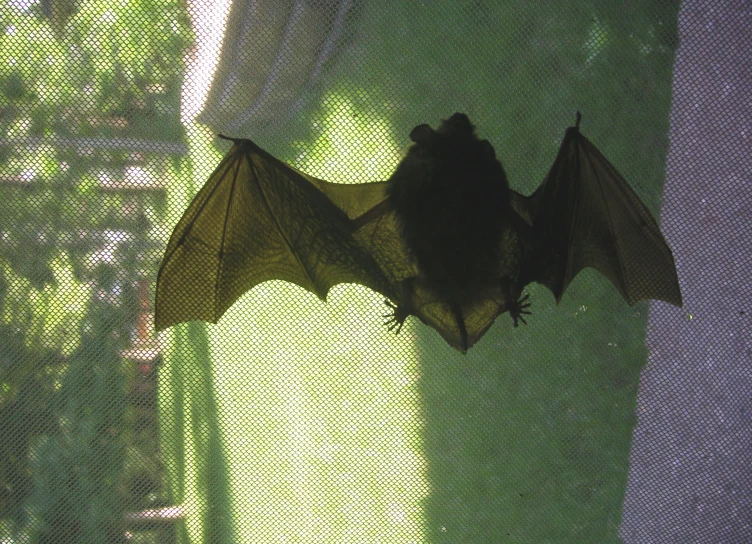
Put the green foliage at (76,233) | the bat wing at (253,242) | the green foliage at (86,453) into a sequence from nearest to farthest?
1. the green foliage at (76,233)
2. the bat wing at (253,242)
3. the green foliage at (86,453)

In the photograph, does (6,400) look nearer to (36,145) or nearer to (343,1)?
(36,145)

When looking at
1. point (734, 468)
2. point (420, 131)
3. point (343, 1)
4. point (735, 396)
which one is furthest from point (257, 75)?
point (734, 468)

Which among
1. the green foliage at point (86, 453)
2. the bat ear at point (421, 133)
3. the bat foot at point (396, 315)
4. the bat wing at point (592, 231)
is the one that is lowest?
the green foliage at point (86, 453)

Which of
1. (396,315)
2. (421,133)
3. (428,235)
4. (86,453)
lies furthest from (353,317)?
(86,453)

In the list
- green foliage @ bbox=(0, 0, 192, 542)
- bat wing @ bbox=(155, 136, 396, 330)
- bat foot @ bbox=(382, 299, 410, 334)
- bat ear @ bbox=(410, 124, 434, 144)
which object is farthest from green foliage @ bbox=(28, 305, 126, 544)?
bat ear @ bbox=(410, 124, 434, 144)

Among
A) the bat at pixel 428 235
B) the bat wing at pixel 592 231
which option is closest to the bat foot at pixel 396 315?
the bat at pixel 428 235

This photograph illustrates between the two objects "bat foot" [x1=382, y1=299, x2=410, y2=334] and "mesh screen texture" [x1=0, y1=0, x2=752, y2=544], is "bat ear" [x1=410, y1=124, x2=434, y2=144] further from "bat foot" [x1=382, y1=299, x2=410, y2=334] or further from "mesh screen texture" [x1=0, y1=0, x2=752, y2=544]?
"bat foot" [x1=382, y1=299, x2=410, y2=334]

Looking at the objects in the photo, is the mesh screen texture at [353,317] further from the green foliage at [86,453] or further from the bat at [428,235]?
the bat at [428,235]
